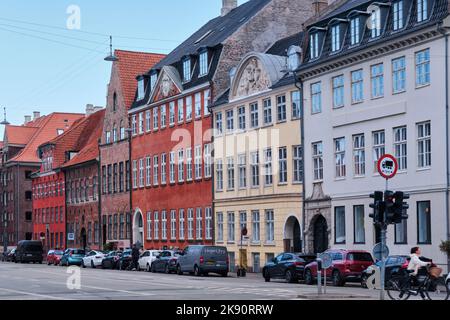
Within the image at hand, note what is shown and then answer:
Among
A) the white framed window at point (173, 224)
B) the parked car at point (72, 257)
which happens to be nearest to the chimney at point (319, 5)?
the white framed window at point (173, 224)

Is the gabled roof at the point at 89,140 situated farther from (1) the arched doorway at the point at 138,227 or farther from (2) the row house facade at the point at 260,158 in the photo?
(2) the row house facade at the point at 260,158

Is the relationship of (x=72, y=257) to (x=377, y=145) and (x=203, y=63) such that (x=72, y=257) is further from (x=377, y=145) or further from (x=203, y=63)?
(x=377, y=145)

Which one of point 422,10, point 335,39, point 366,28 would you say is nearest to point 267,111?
point 335,39

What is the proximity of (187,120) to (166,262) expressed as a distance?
44.7ft

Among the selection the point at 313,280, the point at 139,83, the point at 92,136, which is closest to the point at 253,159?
the point at 313,280

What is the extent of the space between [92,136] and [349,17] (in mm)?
51899

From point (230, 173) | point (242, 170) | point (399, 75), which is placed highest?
point (399, 75)

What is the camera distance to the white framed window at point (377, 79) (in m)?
45.9

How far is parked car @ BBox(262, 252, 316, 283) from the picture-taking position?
143ft

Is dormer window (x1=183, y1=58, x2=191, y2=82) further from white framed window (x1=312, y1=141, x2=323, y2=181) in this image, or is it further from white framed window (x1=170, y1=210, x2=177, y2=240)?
white framed window (x1=312, y1=141, x2=323, y2=181)

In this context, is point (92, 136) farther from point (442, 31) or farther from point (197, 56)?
point (442, 31)

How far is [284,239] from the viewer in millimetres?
54000

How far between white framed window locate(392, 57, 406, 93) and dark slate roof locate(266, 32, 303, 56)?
1288 centimetres

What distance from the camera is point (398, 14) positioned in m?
44.4
